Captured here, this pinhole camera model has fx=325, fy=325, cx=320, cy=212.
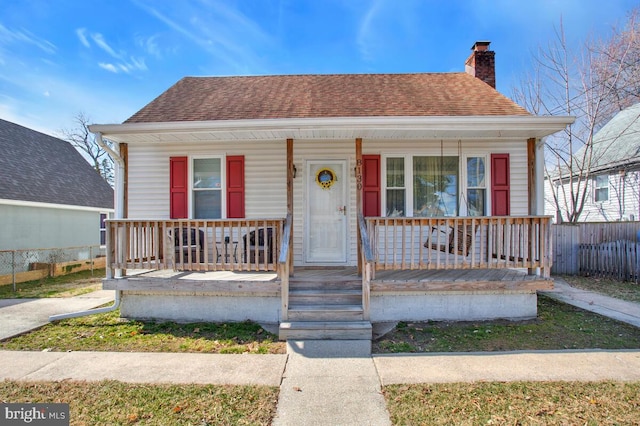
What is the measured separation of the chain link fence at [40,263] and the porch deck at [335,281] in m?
5.54

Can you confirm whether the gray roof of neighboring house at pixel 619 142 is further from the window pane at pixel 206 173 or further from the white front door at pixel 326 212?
the window pane at pixel 206 173

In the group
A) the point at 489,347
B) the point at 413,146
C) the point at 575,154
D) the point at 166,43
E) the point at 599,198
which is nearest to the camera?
the point at 489,347

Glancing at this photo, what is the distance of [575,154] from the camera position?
1389 cm

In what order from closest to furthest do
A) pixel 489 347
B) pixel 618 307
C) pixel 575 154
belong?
1. pixel 489 347
2. pixel 618 307
3. pixel 575 154

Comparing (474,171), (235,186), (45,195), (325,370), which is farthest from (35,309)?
(474,171)

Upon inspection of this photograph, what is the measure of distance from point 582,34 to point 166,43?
14.9 meters

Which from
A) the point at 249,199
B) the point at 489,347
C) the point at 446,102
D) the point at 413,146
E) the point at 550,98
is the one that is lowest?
the point at 489,347

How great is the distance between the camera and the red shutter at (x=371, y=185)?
21.1 feet

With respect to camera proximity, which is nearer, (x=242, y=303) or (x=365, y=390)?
(x=365, y=390)

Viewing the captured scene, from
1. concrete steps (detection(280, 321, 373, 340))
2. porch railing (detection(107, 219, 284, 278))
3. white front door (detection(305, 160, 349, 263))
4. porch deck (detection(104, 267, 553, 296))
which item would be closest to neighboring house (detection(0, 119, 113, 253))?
porch railing (detection(107, 219, 284, 278))

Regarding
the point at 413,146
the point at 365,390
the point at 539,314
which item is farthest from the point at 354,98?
the point at 365,390

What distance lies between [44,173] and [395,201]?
44.2ft

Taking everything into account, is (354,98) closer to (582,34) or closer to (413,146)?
(413,146)

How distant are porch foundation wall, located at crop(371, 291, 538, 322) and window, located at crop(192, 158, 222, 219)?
373 centimetres
